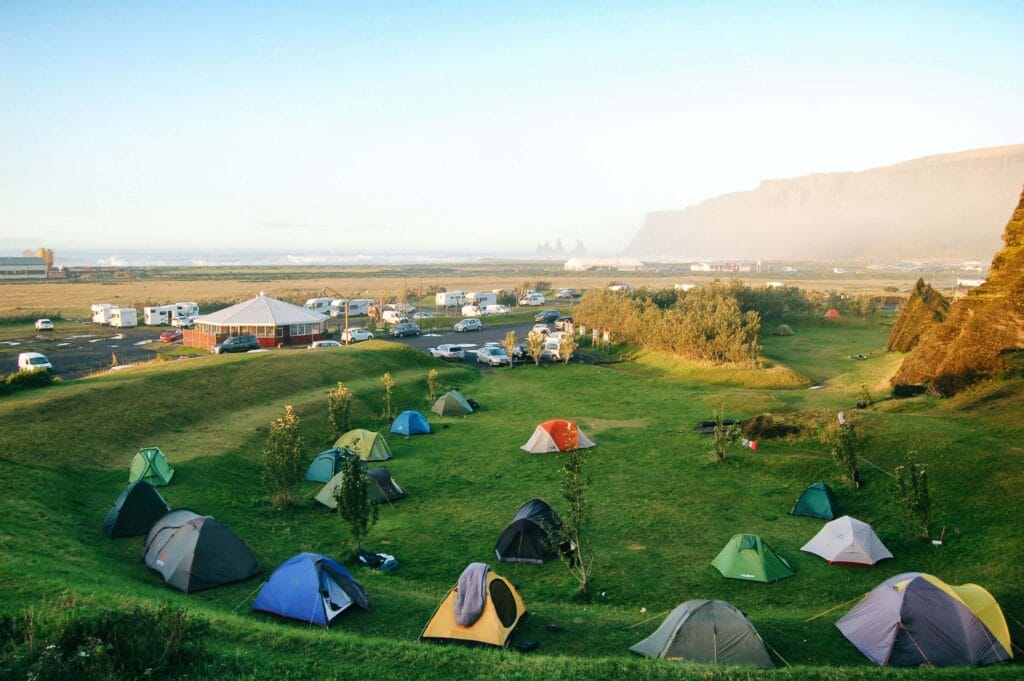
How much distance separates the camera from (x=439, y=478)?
21797mm

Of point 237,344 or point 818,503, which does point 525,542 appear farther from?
point 237,344

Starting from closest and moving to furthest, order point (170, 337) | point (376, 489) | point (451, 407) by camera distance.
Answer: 1. point (376, 489)
2. point (451, 407)
3. point (170, 337)

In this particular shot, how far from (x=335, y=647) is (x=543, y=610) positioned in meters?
4.39

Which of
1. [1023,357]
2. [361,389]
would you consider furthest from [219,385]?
[1023,357]

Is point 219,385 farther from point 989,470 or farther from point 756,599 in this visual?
point 989,470

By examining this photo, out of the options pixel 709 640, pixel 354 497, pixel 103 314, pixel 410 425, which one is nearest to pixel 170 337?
pixel 103 314

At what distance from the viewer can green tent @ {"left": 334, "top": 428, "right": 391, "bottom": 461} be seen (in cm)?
2406

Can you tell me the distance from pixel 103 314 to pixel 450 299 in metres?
36.2

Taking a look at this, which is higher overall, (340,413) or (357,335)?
(357,335)

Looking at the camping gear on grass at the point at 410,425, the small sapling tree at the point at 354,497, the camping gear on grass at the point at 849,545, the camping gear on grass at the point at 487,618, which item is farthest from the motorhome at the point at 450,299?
the camping gear on grass at the point at 487,618

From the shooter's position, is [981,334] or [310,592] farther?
[981,334]

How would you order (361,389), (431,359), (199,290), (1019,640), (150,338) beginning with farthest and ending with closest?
(199,290) < (150,338) < (431,359) < (361,389) < (1019,640)

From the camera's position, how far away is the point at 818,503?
18.0 m

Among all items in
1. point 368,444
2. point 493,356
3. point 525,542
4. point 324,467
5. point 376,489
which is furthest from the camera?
point 493,356
